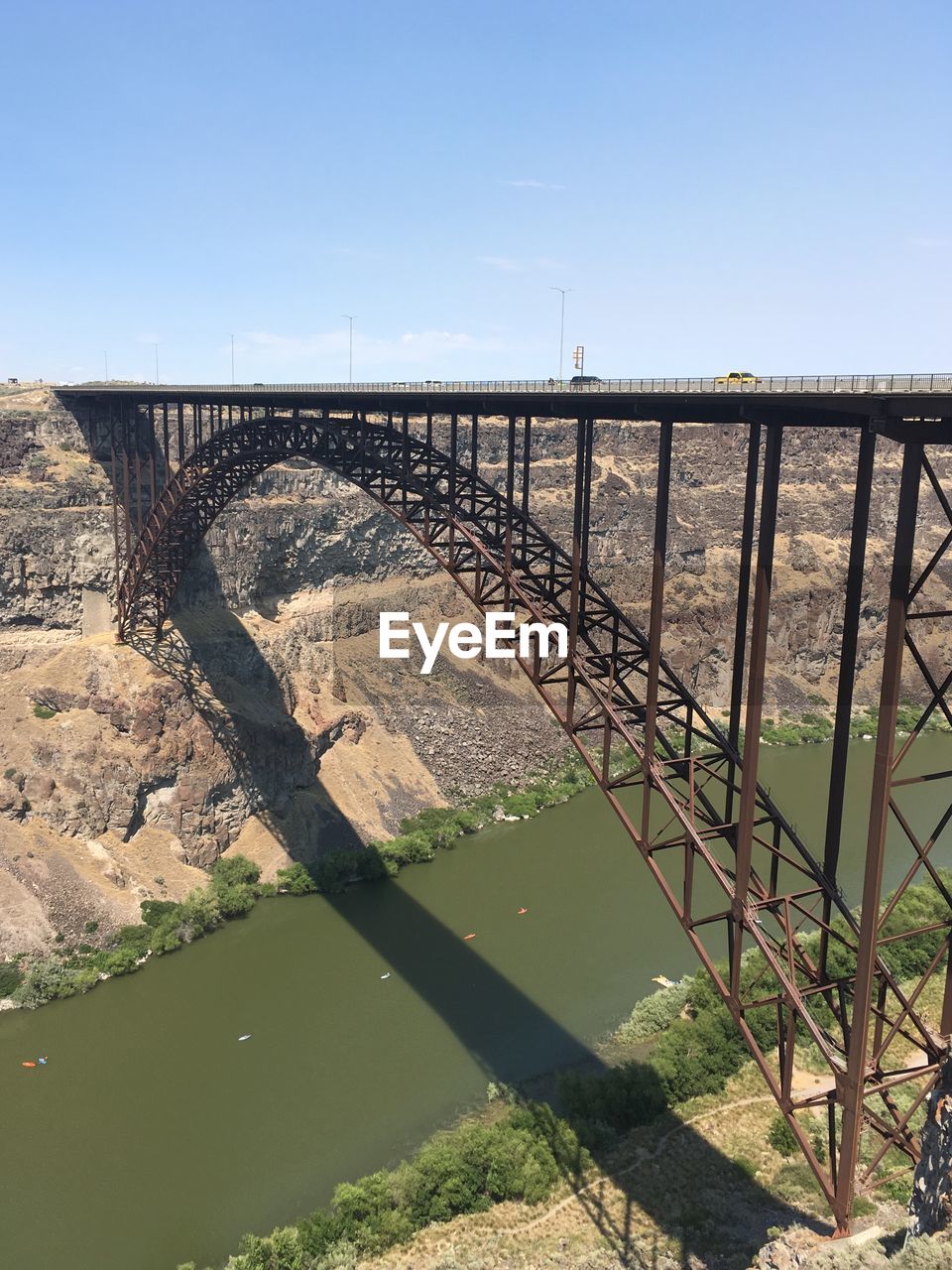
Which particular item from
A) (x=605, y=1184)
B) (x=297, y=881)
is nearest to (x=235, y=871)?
(x=297, y=881)

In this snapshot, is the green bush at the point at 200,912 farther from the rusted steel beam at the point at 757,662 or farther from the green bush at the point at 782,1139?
the rusted steel beam at the point at 757,662

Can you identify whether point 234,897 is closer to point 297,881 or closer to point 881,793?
point 297,881

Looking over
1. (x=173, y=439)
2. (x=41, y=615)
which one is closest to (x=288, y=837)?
(x=41, y=615)

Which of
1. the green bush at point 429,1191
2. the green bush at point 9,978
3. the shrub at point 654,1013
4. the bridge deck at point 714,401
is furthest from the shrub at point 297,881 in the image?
the bridge deck at point 714,401

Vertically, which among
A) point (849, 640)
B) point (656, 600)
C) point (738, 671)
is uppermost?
point (656, 600)

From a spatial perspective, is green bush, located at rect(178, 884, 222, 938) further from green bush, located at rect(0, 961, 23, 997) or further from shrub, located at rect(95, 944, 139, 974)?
green bush, located at rect(0, 961, 23, 997)

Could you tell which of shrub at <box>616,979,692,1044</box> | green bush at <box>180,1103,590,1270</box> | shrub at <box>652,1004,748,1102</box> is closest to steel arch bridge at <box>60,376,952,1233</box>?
shrub at <box>652,1004,748,1102</box>
